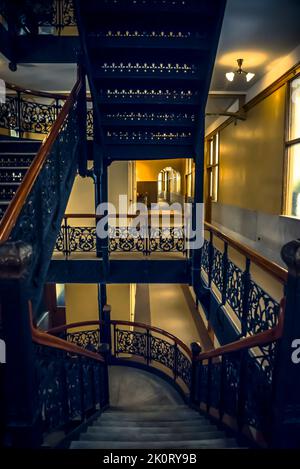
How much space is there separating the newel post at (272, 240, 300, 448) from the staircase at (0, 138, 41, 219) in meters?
3.10

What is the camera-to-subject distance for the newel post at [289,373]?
5.15 feet

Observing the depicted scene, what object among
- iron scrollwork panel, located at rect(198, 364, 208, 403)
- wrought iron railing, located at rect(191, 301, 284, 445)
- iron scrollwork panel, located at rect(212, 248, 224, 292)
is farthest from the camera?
iron scrollwork panel, located at rect(212, 248, 224, 292)

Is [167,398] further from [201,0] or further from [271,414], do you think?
[201,0]

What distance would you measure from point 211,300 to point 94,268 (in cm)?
198

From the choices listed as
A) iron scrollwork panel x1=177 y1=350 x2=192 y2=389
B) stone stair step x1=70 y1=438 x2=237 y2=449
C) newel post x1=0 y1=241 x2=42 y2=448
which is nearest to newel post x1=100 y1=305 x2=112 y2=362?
iron scrollwork panel x1=177 y1=350 x2=192 y2=389

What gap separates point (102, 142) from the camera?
4.21 m

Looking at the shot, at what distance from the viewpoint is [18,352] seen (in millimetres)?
1565

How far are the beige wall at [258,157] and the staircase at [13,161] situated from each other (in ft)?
13.8

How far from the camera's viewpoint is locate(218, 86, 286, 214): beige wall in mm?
5727

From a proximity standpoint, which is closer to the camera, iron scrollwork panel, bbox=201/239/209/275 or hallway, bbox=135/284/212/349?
iron scrollwork panel, bbox=201/239/209/275

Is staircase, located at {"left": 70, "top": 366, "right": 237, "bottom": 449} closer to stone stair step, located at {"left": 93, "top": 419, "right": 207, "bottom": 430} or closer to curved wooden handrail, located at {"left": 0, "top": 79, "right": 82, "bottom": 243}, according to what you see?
stone stair step, located at {"left": 93, "top": 419, "right": 207, "bottom": 430}

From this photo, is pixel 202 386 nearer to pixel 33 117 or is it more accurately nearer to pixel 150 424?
pixel 150 424

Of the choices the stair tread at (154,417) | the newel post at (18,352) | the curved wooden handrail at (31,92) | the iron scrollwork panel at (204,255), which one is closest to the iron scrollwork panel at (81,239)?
the iron scrollwork panel at (204,255)

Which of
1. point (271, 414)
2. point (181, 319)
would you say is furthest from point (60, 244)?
point (181, 319)
